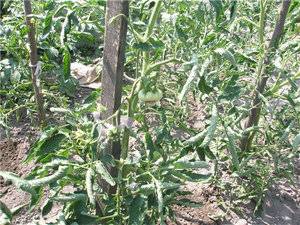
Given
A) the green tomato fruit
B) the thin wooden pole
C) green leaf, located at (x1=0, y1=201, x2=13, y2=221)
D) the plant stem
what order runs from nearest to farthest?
1. green leaf, located at (x1=0, y1=201, x2=13, y2=221)
2. the green tomato fruit
3. the plant stem
4. the thin wooden pole

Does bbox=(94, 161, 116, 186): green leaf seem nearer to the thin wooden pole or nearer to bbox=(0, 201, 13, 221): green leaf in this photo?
bbox=(0, 201, 13, 221): green leaf

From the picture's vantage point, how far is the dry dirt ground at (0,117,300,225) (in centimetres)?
179

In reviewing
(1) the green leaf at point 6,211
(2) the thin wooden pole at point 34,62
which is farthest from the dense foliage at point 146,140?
(2) the thin wooden pole at point 34,62

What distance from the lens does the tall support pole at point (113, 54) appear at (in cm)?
114

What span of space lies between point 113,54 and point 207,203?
2.97 feet

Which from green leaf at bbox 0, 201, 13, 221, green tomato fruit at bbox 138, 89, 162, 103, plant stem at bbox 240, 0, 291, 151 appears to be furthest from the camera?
plant stem at bbox 240, 0, 291, 151

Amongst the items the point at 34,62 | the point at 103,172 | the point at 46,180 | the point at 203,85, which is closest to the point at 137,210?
the point at 103,172

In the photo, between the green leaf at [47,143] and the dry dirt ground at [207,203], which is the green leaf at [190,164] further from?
the dry dirt ground at [207,203]

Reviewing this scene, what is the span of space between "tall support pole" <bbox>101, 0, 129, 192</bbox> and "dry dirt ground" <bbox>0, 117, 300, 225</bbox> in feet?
2.23

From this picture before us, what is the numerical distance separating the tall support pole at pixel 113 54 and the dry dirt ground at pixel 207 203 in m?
0.68

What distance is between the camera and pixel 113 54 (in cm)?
121

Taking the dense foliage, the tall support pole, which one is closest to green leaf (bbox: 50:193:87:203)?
the dense foliage

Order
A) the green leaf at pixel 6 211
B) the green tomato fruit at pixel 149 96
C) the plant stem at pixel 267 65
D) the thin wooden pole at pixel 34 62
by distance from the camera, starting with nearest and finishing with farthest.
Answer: the green leaf at pixel 6 211, the green tomato fruit at pixel 149 96, the plant stem at pixel 267 65, the thin wooden pole at pixel 34 62

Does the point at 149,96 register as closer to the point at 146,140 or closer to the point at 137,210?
the point at 146,140
